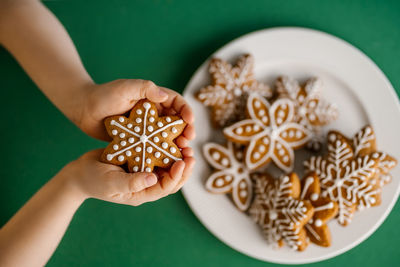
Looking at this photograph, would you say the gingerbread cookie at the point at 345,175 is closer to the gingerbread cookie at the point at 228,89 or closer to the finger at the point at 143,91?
the gingerbread cookie at the point at 228,89

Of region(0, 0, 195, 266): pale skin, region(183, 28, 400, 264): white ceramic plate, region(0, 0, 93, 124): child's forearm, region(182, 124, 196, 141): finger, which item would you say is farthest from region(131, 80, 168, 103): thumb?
region(183, 28, 400, 264): white ceramic plate

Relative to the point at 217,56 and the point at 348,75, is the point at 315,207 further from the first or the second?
the point at 217,56

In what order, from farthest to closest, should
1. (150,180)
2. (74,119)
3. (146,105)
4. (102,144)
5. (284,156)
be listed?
(102,144), (284,156), (74,119), (146,105), (150,180)

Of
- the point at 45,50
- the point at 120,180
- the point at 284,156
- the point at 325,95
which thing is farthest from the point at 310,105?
the point at 45,50

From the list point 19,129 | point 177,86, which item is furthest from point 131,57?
point 19,129

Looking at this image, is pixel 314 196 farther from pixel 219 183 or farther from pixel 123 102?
pixel 123 102

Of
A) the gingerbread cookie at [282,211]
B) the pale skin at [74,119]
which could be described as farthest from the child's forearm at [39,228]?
the gingerbread cookie at [282,211]
